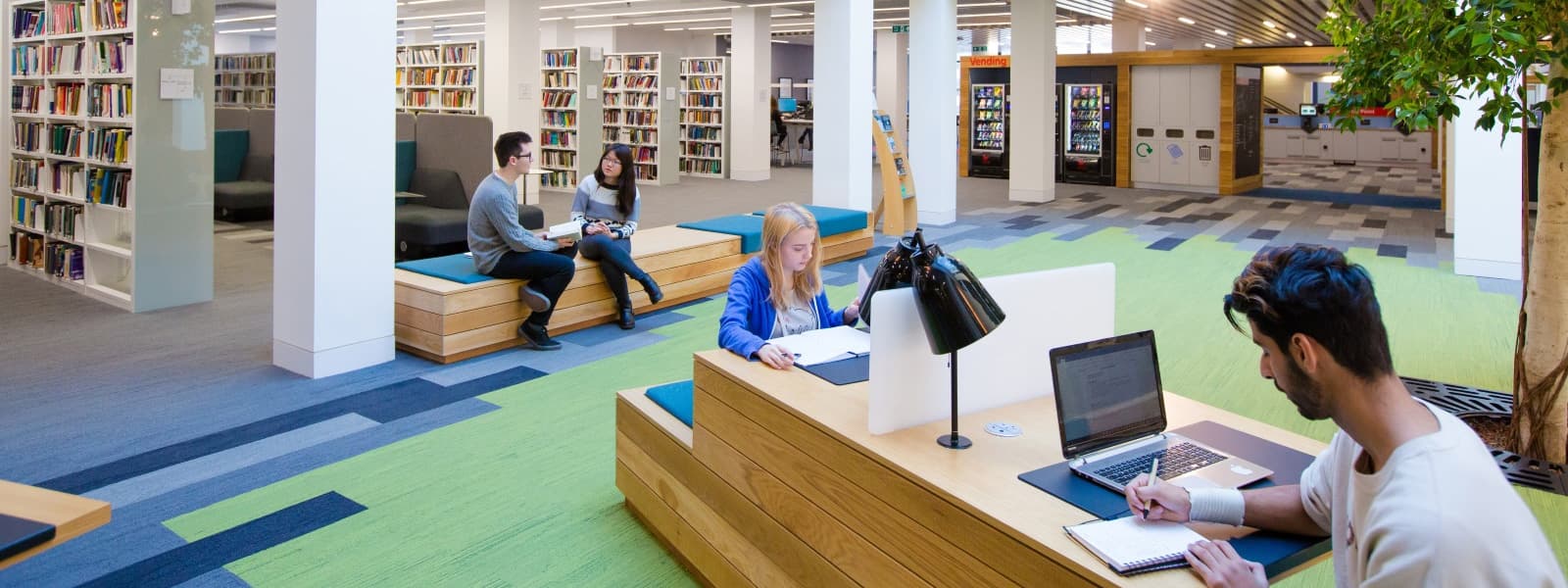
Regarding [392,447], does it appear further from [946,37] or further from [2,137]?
[946,37]

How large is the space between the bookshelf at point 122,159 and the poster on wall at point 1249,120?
13812 millimetres

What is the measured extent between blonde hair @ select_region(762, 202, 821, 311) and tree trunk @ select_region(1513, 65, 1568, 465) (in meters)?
2.98

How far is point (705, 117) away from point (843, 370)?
16318 millimetres

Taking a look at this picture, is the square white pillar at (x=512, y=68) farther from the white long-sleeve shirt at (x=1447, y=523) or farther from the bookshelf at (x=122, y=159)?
the white long-sleeve shirt at (x=1447, y=523)

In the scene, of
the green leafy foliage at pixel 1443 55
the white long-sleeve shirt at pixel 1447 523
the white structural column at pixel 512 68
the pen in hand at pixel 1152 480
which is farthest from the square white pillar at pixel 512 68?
the white long-sleeve shirt at pixel 1447 523

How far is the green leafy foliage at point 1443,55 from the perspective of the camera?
368 centimetres

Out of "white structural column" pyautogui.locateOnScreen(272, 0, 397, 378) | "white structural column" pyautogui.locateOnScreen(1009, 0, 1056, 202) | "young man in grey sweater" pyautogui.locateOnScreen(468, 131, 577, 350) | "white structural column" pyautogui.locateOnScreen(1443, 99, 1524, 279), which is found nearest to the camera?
"white structural column" pyautogui.locateOnScreen(272, 0, 397, 378)

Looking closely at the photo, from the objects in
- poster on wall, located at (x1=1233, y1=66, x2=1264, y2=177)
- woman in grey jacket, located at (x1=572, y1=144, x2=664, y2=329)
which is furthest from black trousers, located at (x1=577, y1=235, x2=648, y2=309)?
poster on wall, located at (x1=1233, y1=66, x2=1264, y2=177)

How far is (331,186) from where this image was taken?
17.6 feet

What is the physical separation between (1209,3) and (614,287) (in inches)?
562

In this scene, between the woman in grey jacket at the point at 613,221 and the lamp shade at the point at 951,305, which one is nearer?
the lamp shade at the point at 951,305

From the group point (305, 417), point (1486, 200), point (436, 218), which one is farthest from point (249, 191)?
point (1486, 200)

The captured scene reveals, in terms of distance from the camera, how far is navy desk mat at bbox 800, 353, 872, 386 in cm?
282

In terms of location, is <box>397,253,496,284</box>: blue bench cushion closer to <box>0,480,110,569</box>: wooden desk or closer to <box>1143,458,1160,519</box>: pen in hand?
<box>0,480,110,569</box>: wooden desk
